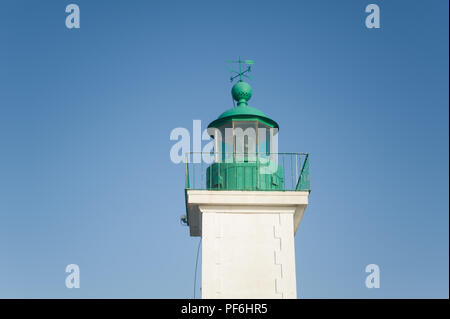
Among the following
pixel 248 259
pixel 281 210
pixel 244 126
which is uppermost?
pixel 244 126

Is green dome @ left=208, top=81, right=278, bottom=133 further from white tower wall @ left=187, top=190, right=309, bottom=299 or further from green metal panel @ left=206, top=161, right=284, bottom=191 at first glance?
white tower wall @ left=187, top=190, right=309, bottom=299

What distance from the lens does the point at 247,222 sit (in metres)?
20.4

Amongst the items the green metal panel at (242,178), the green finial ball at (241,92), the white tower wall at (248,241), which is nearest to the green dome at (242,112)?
the green finial ball at (241,92)

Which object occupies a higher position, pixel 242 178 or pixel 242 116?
pixel 242 116

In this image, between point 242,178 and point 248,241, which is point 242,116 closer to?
point 242,178

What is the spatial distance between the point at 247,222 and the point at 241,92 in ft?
14.7

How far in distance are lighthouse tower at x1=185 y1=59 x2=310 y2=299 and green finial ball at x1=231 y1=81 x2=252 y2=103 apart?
1885 mm

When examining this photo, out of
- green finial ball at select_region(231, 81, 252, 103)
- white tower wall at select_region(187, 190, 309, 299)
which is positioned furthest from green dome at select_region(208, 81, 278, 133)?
white tower wall at select_region(187, 190, 309, 299)

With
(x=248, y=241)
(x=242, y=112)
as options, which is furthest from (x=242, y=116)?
(x=248, y=241)

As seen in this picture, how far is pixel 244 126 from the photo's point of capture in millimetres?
22078

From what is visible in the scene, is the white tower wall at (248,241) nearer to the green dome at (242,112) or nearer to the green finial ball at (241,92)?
the green dome at (242,112)
